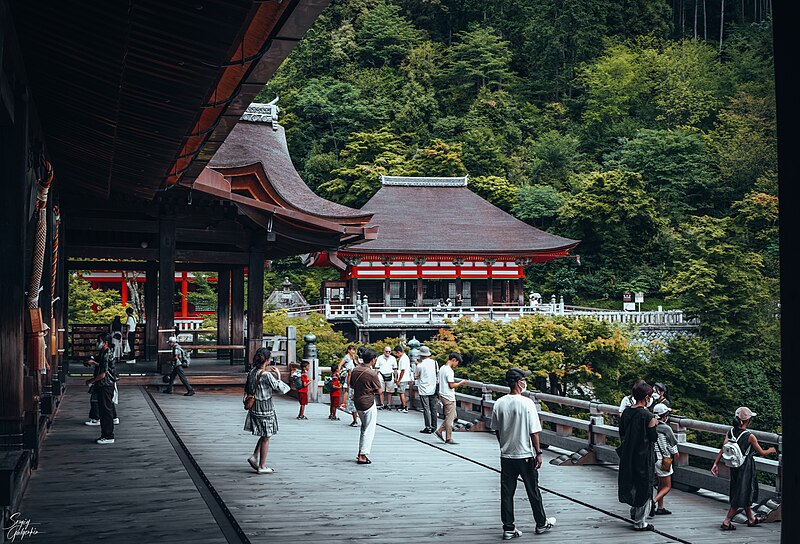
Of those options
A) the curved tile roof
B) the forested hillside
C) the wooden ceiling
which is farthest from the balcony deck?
the forested hillside

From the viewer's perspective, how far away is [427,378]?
13156 mm

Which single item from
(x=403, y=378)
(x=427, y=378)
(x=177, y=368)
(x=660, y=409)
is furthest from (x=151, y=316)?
(x=660, y=409)

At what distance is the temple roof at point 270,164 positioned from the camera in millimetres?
16906

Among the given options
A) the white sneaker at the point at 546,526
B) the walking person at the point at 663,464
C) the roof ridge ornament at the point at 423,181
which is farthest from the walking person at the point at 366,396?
the roof ridge ornament at the point at 423,181

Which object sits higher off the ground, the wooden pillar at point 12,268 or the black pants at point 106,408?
the wooden pillar at point 12,268

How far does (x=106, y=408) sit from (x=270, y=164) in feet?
40.9

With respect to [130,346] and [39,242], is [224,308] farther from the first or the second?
[39,242]

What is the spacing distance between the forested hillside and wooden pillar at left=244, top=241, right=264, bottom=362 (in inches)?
767

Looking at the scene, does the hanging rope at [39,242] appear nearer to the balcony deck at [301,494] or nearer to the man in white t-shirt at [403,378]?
the balcony deck at [301,494]

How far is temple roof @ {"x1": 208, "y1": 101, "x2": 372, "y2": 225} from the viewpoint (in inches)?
666

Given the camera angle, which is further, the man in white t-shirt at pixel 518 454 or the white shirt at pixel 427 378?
the white shirt at pixel 427 378

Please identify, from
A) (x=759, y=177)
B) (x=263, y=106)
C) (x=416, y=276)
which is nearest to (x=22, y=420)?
(x=263, y=106)

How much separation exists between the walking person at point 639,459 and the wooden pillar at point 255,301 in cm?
1185

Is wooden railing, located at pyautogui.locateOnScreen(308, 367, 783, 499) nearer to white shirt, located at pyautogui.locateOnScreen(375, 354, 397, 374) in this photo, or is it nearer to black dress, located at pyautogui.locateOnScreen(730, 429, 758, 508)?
black dress, located at pyautogui.locateOnScreen(730, 429, 758, 508)
